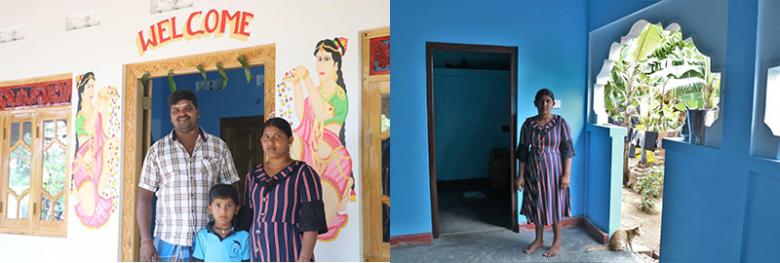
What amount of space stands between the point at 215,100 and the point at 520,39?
3.58 ft

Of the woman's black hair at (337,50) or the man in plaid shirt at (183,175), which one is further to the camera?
the man in plaid shirt at (183,175)

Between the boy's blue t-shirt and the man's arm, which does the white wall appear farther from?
the boy's blue t-shirt

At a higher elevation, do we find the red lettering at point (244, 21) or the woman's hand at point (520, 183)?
the red lettering at point (244, 21)

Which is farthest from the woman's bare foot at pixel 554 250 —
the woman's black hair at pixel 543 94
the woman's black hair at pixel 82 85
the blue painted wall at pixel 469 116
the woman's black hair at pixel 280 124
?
→ the woman's black hair at pixel 82 85

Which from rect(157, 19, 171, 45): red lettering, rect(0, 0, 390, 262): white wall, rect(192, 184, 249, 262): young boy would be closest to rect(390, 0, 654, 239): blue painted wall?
rect(0, 0, 390, 262): white wall

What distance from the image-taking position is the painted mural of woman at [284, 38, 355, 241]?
1481mm

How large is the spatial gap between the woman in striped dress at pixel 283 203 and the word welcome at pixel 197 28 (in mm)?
392

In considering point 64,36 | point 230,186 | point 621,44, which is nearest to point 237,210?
point 230,186

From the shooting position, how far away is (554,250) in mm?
1370

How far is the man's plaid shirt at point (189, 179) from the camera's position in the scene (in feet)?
5.28

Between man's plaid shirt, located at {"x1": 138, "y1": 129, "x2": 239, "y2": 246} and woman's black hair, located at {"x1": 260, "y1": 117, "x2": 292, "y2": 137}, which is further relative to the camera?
man's plaid shirt, located at {"x1": 138, "y1": 129, "x2": 239, "y2": 246}

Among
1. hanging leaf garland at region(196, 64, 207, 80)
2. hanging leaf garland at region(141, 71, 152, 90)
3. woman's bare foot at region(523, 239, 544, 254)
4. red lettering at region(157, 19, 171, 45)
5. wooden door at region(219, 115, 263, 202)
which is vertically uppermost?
red lettering at region(157, 19, 171, 45)

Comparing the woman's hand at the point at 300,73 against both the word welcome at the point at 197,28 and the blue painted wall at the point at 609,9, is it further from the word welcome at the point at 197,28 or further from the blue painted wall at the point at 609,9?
the blue painted wall at the point at 609,9

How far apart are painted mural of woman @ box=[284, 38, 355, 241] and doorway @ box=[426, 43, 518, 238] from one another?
11.9 inches
